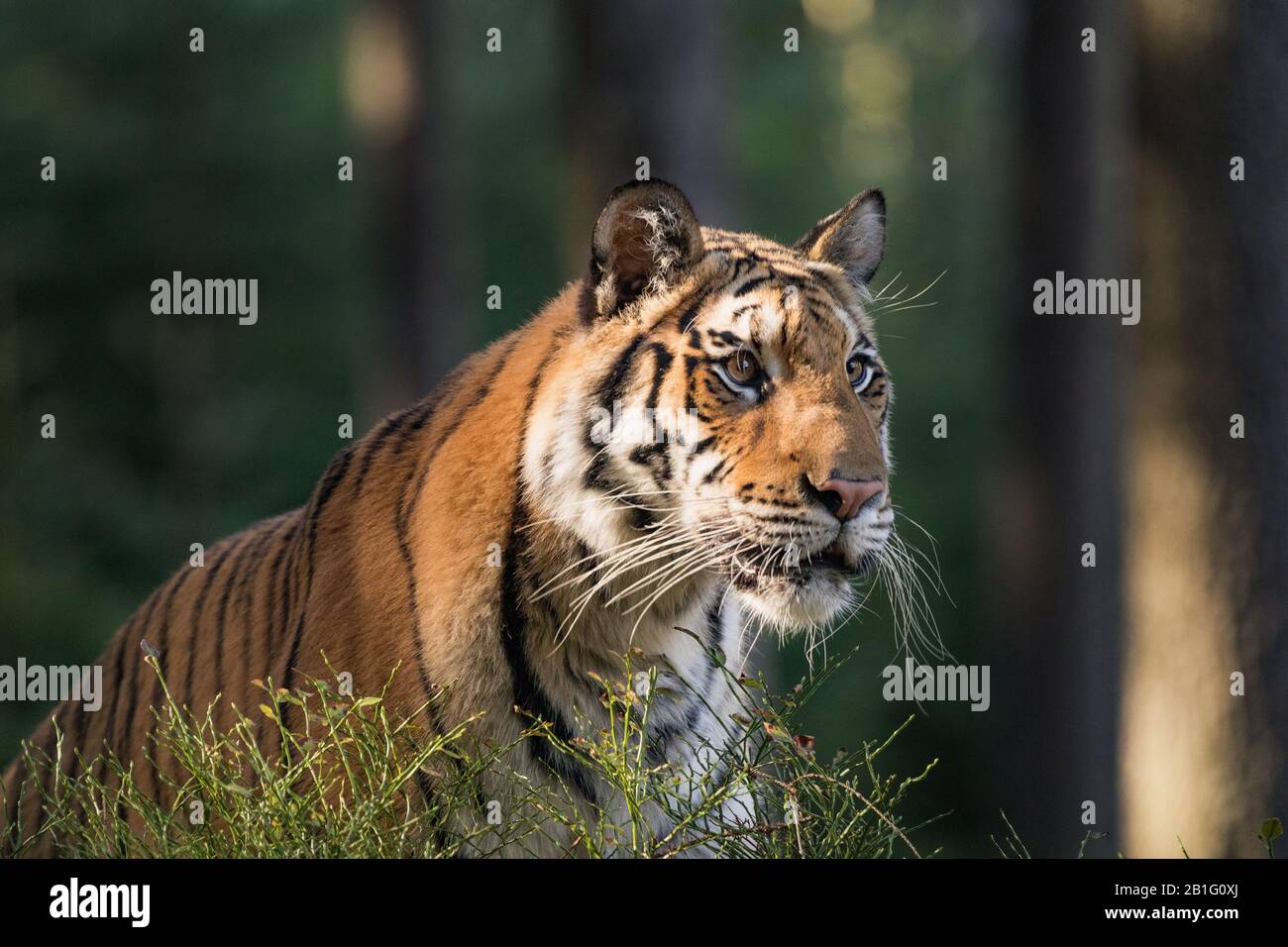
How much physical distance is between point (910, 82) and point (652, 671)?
29782 millimetres

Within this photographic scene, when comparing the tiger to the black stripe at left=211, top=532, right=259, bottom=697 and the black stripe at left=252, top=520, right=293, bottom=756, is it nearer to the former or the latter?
the black stripe at left=252, top=520, right=293, bottom=756

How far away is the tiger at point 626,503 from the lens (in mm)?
3842

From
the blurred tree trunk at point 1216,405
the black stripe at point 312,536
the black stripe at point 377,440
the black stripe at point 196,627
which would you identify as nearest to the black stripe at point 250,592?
the black stripe at point 196,627

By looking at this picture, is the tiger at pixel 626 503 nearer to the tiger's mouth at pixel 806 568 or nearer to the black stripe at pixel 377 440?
the tiger's mouth at pixel 806 568

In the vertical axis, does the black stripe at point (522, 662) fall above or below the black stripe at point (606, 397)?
below

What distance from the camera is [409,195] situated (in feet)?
47.6

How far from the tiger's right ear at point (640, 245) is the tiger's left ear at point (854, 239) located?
44 cm

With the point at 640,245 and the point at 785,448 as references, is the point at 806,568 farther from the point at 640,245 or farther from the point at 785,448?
the point at 640,245

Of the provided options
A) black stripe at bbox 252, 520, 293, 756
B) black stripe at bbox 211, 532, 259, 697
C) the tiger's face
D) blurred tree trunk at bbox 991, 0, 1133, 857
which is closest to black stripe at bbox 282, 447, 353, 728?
black stripe at bbox 252, 520, 293, 756

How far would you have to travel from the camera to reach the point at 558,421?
13.2 ft

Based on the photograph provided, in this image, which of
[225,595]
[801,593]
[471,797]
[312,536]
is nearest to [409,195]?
[225,595]

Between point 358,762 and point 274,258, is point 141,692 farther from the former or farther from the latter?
point 274,258

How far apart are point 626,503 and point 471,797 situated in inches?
34.1
